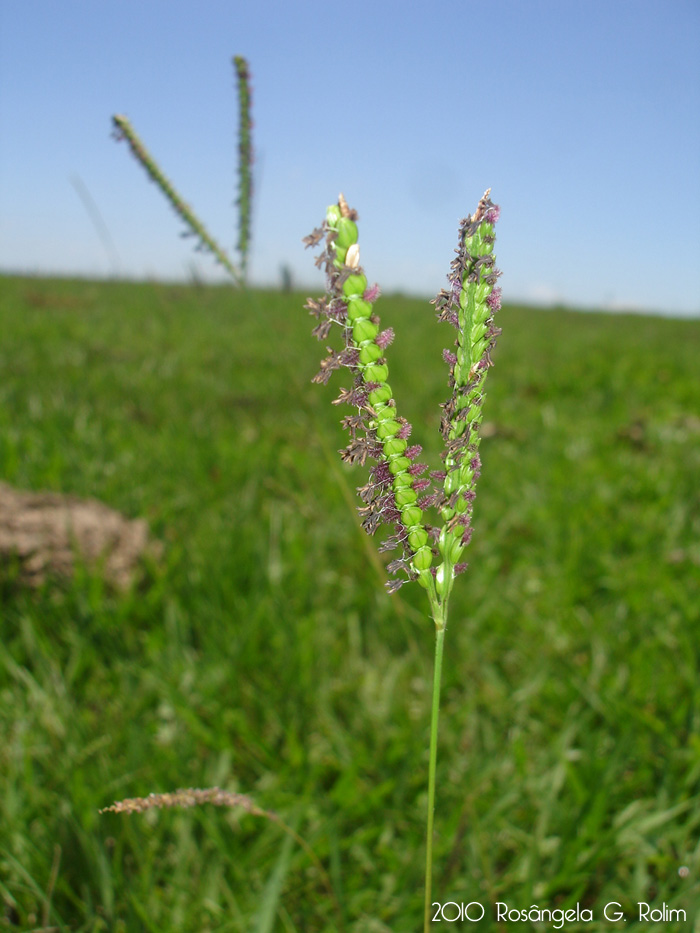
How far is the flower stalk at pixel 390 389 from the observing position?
A: 56 cm

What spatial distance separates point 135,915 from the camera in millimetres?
1418

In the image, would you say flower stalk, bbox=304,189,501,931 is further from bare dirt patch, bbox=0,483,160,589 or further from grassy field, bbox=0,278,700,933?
bare dirt patch, bbox=0,483,160,589

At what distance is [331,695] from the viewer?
226 centimetres

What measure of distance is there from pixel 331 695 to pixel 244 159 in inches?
64.9

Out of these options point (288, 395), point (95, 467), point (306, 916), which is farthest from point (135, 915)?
point (288, 395)

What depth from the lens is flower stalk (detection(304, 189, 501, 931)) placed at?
56cm

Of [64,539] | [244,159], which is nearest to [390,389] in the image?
[244,159]

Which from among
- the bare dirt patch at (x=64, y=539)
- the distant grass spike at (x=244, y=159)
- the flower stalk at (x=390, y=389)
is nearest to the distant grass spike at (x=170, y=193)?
the distant grass spike at (x=244, y=159)

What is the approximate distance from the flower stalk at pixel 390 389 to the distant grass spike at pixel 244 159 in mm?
933

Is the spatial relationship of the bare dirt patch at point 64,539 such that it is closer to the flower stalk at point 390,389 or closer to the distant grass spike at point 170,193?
the distant grass spike at point 170,193

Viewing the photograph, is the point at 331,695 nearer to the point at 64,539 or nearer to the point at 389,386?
the point at 64,539

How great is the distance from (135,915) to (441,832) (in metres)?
0.78

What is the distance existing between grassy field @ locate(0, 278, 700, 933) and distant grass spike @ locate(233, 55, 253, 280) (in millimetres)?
155

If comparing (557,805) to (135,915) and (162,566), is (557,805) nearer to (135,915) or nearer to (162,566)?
(135,915)
